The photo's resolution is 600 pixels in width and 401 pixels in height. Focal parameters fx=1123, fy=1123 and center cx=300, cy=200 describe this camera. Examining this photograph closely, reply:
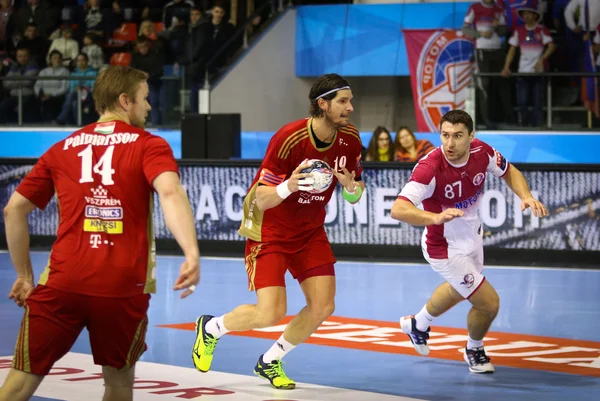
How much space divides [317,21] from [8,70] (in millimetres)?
5781

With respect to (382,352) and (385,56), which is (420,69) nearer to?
(385,56)

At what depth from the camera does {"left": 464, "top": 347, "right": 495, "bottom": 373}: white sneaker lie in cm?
778

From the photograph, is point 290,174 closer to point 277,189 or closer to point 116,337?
point 277,189

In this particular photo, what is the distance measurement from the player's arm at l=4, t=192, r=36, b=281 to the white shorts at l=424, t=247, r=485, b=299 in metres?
3.71

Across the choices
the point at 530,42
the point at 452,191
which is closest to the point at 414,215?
the point at 452,191

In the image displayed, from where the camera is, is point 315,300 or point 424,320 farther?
point 424,320

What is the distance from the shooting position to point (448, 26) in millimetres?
19438

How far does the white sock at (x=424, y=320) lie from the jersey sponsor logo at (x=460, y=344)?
1.38 ft

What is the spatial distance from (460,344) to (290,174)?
2.69 metres

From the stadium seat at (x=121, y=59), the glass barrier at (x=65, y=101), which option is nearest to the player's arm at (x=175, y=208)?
the glass barrier at (x=65, y=101)

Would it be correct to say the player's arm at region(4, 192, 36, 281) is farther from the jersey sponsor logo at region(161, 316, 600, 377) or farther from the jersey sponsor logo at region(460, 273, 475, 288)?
the jersey sponsor logo at region(161, 316, 600, 377)

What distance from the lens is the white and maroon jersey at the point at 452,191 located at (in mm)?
7578

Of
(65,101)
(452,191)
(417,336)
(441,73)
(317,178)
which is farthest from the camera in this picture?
(65,101)

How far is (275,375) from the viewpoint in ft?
23.8
